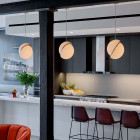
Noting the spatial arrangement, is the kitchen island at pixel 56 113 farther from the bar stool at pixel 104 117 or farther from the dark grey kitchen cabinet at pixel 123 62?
the dark grey kitchen cabinet at pixel 123 62

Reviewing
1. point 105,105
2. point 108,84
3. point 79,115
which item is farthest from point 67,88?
point 105,105

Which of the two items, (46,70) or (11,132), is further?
(11,132)

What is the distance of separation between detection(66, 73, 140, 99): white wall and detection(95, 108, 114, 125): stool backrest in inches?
98.8

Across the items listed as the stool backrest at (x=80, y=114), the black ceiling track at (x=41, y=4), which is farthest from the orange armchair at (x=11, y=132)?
the stool backrest at (x=80, y=114)

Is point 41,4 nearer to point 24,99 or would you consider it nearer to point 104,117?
point 104,117

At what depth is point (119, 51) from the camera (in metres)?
4.58

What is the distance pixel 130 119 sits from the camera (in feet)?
17.0

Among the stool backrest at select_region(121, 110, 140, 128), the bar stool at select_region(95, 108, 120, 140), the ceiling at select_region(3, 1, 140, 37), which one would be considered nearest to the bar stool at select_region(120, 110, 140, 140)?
the stool backrest at select_region(121, 110, 140, 128)

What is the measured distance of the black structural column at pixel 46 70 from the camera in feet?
11.8

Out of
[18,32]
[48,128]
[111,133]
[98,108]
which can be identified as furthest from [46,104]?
[18,32]

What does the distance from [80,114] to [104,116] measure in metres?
0.53

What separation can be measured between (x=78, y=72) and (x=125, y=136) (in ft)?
10.1

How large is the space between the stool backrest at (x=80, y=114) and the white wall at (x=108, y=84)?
248cm

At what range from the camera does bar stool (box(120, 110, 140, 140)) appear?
16.8ft
